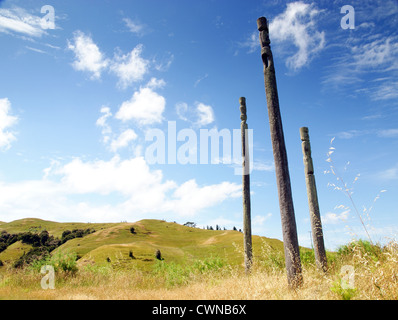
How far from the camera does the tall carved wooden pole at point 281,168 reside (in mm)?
6473

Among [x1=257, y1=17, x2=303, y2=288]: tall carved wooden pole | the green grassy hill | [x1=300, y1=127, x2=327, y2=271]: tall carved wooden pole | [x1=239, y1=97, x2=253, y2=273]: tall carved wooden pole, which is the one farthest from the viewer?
the green grassy hill

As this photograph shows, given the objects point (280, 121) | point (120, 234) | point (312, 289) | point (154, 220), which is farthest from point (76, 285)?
point (154, 220)

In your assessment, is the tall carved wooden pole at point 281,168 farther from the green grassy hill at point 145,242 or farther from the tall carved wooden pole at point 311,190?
the green grassy hill at point 145,242

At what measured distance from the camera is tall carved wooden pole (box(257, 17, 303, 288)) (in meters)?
6.47

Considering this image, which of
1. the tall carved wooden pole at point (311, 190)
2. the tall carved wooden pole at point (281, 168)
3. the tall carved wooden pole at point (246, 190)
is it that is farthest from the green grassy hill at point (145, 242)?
the tall carved wooden pole at point (281, 168)

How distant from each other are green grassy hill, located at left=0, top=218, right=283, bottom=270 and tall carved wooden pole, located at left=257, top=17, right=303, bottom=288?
30591 mm

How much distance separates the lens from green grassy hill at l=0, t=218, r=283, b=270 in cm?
4197

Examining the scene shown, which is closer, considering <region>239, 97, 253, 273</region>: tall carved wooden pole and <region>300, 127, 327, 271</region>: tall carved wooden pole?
<region>300, 127, 327, 271</region>: tall carved wooden pole

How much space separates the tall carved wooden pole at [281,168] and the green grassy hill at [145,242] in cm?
3059

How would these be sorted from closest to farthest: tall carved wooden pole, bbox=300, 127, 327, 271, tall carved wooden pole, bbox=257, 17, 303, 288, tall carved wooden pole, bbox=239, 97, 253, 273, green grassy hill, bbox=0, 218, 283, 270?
tall carved wooden pole, bbox=257, 17, 303, 288 < tall carved wooden pole, bbox=300, 127, 327, 271 < tall carved wooden pole, bbox=239, 97, 253, 273 < green grassy hill, bbox=0, 218, 283, 270

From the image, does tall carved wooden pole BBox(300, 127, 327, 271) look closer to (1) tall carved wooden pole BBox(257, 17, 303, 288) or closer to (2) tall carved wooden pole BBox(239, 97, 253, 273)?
(2) tall carved wooden pole BBox(239, 97, 253, 273)

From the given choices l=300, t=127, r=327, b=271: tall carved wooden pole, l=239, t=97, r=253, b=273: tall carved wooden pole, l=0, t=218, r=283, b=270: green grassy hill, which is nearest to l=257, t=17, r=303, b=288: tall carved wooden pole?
l=300, t=127, r=327, b=271: tall carved wooden pole
